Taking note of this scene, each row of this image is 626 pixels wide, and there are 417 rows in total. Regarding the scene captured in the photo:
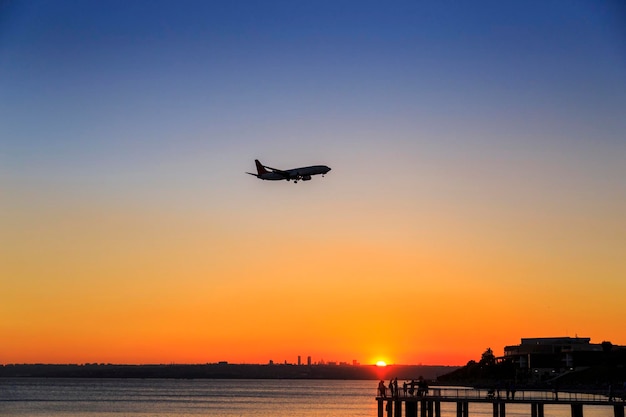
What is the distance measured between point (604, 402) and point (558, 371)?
405ft

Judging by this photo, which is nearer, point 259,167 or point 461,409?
point 461,409

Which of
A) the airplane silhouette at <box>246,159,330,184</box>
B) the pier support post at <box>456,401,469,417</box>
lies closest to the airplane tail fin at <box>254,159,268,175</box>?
the airplane silhouette at <box>246,159,330,184</box>

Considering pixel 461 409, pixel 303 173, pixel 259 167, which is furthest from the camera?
pixel 259 167

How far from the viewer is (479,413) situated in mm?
154125

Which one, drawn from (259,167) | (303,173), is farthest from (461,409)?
(259,167)

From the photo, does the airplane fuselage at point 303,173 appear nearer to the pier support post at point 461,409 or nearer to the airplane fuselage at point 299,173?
the airplane fuselage at point 299,173

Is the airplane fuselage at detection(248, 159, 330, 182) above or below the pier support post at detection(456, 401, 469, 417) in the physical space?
above

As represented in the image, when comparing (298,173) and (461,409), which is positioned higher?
(298,173)

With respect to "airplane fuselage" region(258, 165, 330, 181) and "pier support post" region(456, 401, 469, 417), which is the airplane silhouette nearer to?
"airplane fuselage" region(258, 165, 330, 181)

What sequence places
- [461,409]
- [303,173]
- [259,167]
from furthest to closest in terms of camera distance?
[259,167]
[303,173]
[461,409]

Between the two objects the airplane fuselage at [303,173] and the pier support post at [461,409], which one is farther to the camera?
the airplane fuselage at [303,173]

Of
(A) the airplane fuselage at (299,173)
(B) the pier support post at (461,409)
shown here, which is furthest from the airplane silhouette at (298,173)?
(B) the pier support post at (461,409)

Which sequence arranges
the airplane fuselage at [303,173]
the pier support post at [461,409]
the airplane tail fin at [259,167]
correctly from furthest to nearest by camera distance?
the airplane tail fin at [259,167]
the airplane fuselage at [303,173]
the pier support post at [461,409]

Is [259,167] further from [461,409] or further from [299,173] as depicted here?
[461,409]
